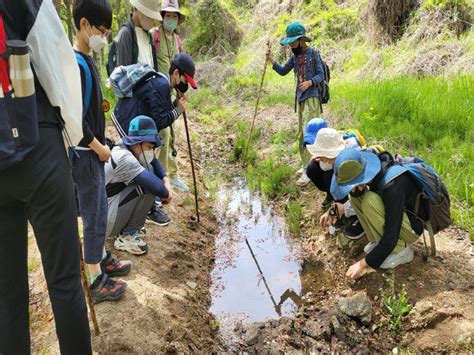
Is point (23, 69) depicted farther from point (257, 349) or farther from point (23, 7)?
point (257, 349)

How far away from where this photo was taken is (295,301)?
12.1 feet

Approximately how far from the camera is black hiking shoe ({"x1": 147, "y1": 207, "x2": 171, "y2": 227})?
4246 mm

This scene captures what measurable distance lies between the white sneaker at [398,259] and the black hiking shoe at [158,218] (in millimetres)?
2222

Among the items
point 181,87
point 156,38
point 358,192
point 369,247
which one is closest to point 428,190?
point 358,192

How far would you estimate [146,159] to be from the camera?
11.6 ft

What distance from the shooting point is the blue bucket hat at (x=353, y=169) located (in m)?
2.99

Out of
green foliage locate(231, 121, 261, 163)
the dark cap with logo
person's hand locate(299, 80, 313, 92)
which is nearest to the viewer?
the dark cap with logo

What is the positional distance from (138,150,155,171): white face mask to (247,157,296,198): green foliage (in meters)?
2.26

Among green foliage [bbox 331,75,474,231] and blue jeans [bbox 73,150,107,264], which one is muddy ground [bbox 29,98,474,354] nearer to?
blue jeans [bbox 73,150,107,264]

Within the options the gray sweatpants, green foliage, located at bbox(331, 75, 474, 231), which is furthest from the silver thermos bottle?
green foliage, located at bbox(331, 75, 474, 231)

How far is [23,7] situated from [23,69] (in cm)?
26

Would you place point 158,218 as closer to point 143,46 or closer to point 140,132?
point 140,132

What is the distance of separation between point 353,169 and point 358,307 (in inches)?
42.4

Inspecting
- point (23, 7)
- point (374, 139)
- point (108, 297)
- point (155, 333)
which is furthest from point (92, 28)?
point (374, 139)
